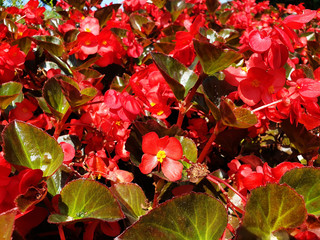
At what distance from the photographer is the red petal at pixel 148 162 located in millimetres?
474

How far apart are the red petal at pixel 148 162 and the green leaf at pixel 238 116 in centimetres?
14

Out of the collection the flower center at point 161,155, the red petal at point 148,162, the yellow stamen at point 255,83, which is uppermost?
the yellow stamen at point 255,83

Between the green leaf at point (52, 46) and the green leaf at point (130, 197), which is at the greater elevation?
the green leaf at point (52, 46)

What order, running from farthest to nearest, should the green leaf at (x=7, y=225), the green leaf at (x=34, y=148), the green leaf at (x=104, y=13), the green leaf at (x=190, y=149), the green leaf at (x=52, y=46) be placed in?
the green leaf at (x=104, y=13) < the green leaf at (x=52, y=46) < the green leaf at (x=190, y=149) < the green leaf at (x=34, y=148) < the green leaf at (x=7, y=225)

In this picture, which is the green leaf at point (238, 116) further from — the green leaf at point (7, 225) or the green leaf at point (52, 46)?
the green leaf at point (52, 46)

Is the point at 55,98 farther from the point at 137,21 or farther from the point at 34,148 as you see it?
the point at 137,21

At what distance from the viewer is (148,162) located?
479 mm

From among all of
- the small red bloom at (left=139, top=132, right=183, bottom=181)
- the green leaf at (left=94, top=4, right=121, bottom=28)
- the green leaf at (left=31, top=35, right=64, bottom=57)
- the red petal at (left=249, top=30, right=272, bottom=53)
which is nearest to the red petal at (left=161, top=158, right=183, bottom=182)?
the small red bloom at (left=139, top=132, right=183, bottom=181)

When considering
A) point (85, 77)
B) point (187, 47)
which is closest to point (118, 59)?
point (85, 77)

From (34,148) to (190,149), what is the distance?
0.85ft

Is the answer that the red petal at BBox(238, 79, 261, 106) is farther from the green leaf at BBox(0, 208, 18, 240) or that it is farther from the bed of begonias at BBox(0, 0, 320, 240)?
the green leaf at BBox(0, 208, 18, 240)

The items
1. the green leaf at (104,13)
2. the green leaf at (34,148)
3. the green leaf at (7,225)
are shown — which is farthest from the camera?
the green leaf at (104,13)

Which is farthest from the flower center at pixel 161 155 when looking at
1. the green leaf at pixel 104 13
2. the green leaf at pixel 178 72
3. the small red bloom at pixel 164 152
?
the green leaf at pixel 104 13

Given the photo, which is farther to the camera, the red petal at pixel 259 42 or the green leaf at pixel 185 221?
the red petal at pixel 259 42
